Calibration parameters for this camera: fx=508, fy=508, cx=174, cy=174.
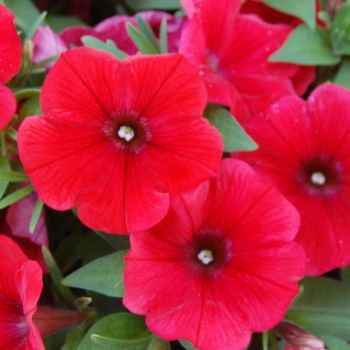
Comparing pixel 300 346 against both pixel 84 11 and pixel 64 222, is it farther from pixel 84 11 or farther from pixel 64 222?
pixel 84 11

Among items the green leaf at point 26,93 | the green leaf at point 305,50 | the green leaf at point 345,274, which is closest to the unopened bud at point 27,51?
the green leaf at point 26,93

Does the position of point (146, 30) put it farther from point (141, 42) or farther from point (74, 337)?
point (74, 337)

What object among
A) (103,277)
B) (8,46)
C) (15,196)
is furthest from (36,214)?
(8,46)

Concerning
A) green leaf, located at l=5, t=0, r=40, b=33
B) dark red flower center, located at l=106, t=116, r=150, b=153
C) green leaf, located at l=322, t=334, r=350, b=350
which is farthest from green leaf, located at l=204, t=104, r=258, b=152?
green leaf, located at l=5, t=0, r=40, b=33

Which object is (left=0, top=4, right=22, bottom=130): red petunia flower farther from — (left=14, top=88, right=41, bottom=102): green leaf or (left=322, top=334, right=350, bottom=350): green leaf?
(left=322, top=334, right=350, bottom=350): green leaf

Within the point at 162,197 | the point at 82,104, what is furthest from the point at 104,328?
the point at 82,104

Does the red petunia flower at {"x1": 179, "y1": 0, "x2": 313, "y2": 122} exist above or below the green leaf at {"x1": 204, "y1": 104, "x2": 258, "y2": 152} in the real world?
above
